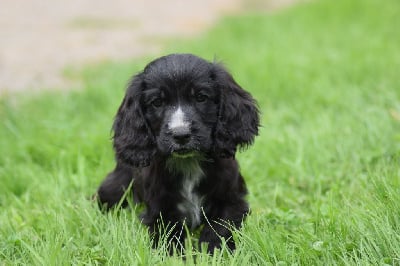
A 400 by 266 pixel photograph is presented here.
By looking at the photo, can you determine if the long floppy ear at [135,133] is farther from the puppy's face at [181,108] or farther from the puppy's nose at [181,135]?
the puppy's nose at [181,135]

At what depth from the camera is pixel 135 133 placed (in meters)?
3.63

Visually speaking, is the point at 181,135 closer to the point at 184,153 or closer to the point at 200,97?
the point at 184,153

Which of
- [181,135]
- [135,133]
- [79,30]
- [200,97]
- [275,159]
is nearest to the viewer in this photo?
[181,135]

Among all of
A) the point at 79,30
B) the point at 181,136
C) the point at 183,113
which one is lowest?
the point at 181,136

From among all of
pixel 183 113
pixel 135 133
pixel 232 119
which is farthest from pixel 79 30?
pixel 183 113

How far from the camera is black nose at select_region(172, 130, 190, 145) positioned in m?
3.25

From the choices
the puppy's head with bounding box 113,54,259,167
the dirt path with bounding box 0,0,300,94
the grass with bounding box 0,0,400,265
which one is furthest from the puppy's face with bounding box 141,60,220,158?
the dirt path with bounding box 0,0,300,94

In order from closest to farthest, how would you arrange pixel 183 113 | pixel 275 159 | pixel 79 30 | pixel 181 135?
pixel 181 135 → pixel 183 113 → pixel 275 159 → pixel 79 30

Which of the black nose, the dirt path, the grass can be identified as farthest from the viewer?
the dirt path

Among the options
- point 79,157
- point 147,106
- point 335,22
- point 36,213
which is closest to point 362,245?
point 147,106

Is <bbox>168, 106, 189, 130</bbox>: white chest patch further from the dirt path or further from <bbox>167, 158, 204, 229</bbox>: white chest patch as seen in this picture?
the dirt path

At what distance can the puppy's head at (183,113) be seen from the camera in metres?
3.34

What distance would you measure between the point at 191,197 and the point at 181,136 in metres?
0.45

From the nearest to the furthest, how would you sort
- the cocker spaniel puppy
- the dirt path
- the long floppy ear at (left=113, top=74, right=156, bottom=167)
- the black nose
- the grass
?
the grass, the black nose, the cocker spaniel puppy, the long floppy ear at (left=113, top=74, right=156, bottom=167), the dirt path
